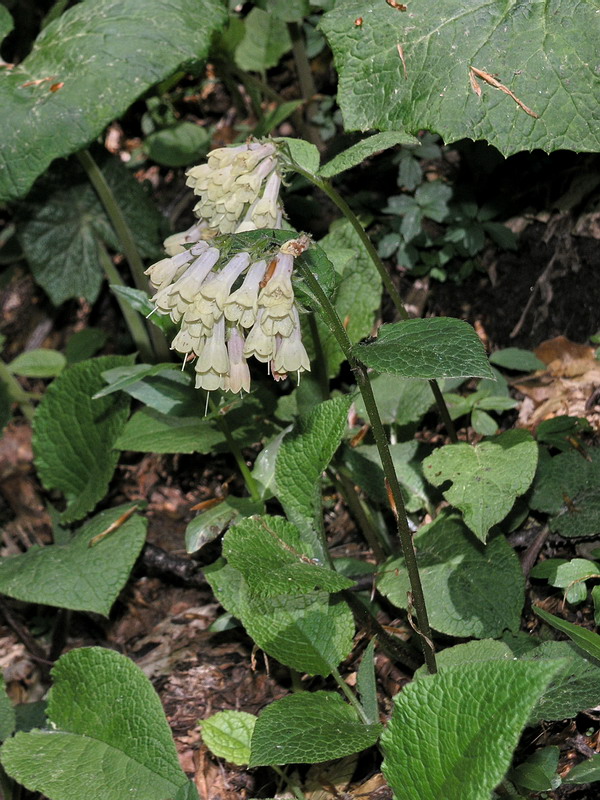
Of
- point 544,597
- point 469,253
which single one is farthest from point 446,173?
point 544,597

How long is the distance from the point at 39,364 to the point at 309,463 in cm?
226

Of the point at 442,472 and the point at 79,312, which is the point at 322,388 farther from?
the point at 79,312

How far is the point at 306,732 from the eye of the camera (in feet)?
6.36

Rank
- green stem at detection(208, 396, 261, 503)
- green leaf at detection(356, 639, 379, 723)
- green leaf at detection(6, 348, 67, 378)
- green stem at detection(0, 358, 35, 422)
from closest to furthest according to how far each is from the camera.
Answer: green leaf at detection(356, 639, 379, 723)
green stem at detection(208, 396, 261, 503)
green stem at detection(0, 358, 35, 422)
green leaf at detection(6, 348, 67, 378)

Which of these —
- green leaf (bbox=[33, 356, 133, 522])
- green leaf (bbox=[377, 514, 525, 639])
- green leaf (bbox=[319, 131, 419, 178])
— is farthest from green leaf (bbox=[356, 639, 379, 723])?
green leaf (bbox=[33, 356, 133, 522])

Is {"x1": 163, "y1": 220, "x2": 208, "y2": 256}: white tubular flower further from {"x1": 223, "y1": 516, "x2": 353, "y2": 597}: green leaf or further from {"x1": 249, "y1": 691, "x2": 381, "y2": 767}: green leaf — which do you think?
{"x1": 249, "y1": 691, "x2": 381, "y2": 767}: green leaf

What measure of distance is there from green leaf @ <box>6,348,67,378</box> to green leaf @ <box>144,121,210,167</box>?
1147 millimetres

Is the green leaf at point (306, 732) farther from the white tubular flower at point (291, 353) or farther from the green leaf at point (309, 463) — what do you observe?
the white tubular flower at point (291, 353)

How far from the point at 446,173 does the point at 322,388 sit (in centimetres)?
144

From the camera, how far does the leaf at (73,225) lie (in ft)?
13.7

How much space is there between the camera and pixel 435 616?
7.45ft

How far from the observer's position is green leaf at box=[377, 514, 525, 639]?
2.23 metres

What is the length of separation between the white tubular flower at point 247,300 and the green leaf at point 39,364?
242cm

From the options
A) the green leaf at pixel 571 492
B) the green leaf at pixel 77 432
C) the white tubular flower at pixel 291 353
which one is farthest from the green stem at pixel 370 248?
the green leaf at pixel 77 432
